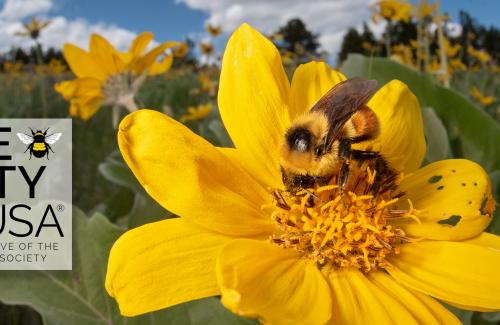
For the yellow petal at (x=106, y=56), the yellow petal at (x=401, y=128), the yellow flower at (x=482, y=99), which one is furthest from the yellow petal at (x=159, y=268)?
the yellow flower at (x=482, y=99)

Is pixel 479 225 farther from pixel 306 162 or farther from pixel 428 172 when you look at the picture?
pixel 306 162

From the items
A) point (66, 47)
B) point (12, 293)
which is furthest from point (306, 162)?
point (66, 47)

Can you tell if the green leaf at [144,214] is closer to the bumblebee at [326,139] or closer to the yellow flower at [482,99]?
the bumblebee at [326,139]

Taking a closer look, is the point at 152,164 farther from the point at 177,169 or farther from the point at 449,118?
the point at 449,118

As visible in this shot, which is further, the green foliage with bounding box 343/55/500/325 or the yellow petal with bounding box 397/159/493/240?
the green foliage with bounding box 343/55/500/325

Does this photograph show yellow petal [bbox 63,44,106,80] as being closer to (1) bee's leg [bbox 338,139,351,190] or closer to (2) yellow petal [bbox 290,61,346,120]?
(2) yellow petal [bbox 290,61,346,120]

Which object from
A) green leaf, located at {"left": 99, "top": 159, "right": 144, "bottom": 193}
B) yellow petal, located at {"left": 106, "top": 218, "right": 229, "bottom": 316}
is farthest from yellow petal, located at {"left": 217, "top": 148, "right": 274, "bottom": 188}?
green leaf, located at {"left": 99, "top": 159, "right": 144, "bottom": 193}
